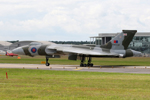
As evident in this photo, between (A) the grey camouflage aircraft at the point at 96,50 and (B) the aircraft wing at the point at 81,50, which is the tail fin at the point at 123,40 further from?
(B) the aircraft wing at the point at 81,50

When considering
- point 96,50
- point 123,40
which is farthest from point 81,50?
point 123,40

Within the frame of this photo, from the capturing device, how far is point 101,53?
39.6 meters

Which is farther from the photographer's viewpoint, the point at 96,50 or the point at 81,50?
the point at 96,50

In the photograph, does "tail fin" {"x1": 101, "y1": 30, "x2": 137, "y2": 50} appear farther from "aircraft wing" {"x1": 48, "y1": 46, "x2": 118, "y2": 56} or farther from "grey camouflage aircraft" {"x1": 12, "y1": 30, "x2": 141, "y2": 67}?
"aircraft wing" {"x1": 48, "y1": 46, "x2": 118, "y2": 56}

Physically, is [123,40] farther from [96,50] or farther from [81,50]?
[81,50]

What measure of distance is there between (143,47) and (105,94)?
84.7m

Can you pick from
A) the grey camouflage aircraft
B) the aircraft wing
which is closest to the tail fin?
the grey camouflage aircraft

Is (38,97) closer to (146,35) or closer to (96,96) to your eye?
(96,96)

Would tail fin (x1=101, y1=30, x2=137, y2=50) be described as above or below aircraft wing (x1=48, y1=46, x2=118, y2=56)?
above

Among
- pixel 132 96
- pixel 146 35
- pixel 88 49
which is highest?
pixel 146 35

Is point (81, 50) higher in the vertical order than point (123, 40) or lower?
lower

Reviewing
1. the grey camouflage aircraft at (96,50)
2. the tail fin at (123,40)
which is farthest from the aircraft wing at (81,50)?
the tail fin at (123,40)

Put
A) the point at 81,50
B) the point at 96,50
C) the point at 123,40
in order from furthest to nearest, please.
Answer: the point at 96,50 < the point at 81,50 < the point at 123,40

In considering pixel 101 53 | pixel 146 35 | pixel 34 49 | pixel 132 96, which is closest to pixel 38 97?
pixel 132 96
